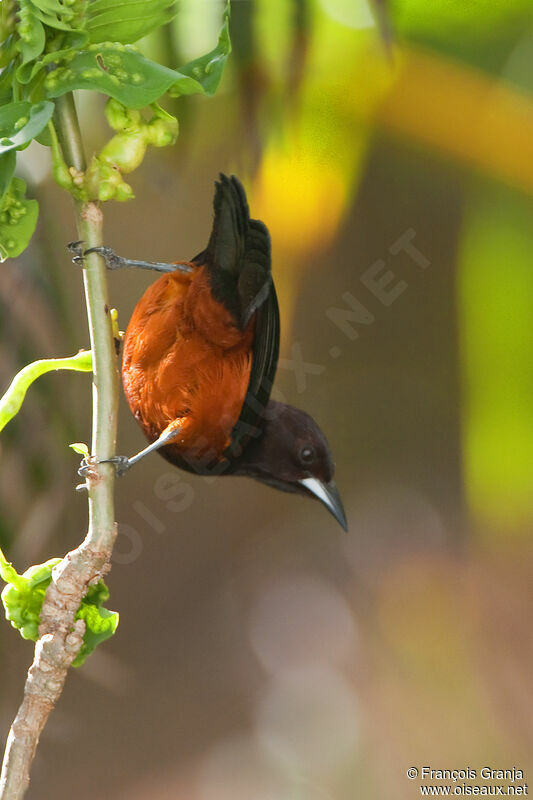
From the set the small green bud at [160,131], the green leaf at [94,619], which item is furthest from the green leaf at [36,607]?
the small green bud at [160,131]

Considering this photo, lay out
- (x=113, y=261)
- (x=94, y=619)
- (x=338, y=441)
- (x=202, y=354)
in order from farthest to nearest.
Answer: (x=338, y=441) < (x=202, y=354) < (x=113, y=261) < (x=94, y=619)

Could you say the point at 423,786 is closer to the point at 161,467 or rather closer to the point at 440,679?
the point at 440,679

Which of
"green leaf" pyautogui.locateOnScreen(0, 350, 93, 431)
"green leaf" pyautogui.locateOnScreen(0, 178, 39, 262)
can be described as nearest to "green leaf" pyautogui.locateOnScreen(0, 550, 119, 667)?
"green leaf" pyautogui.locateOnScreen(0, 350, 93, 431)

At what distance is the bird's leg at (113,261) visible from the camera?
0.60 m

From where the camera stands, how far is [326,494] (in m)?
0.92

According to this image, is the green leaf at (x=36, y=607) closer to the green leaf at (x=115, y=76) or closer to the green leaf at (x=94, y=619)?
the green leaf at (x=94, y=619)

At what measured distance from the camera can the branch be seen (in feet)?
1.94

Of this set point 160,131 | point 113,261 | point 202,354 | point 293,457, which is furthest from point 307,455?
point 160,131

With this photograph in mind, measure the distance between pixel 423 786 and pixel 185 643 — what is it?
0.35 m

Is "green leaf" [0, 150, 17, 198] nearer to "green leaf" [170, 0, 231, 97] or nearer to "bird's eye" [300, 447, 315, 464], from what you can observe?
"green leaf" [170, 0, 231, 97]

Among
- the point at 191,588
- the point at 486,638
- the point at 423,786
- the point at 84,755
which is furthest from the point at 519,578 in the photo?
the point at 84,755

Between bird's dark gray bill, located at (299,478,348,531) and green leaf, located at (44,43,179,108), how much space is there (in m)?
0.50

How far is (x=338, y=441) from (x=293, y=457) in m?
0.11

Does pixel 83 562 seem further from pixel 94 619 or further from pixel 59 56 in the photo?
pixel 59 56
